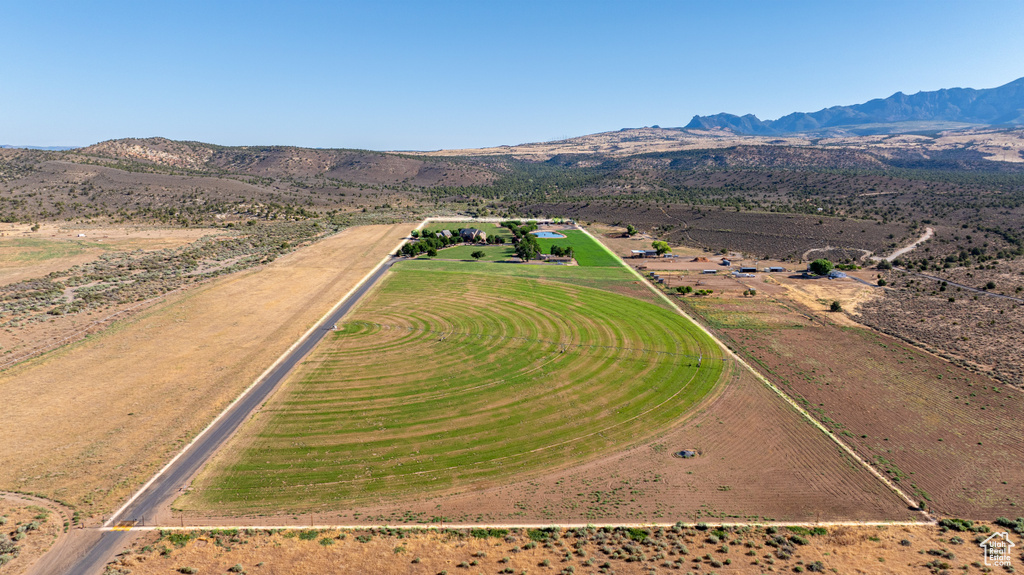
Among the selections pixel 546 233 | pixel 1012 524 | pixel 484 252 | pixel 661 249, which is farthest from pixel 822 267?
pixel 1012 524

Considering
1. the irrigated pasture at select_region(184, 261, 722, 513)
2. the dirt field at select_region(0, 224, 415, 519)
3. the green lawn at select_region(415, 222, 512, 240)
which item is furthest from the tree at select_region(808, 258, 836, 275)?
the dirt field at select_region(0, 224, 415, 519)

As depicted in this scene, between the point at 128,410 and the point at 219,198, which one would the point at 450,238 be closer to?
the point at 128,410

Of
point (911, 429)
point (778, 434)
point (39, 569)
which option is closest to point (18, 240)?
point (39, 569)

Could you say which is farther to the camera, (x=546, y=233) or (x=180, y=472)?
(x=546, y=233)

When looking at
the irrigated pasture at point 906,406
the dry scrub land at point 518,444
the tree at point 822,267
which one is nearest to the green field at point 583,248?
the tree at point 822,267

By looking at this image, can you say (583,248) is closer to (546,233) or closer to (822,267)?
(546,233)

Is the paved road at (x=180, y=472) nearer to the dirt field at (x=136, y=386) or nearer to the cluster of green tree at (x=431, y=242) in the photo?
the dirt field at (x=136, y=386)

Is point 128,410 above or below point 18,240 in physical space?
below
